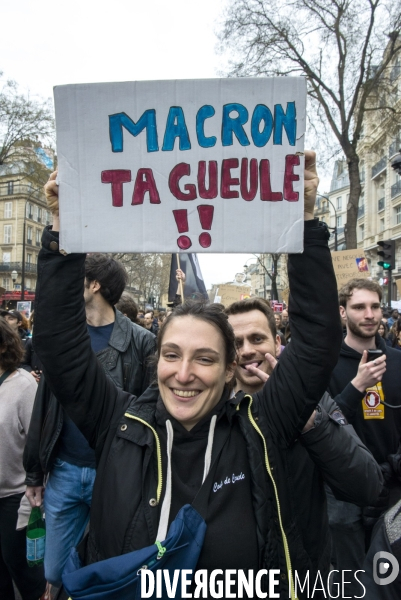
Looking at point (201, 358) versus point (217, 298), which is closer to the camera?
point (201, 358)

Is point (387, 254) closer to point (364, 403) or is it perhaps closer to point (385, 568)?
point (364, 403)

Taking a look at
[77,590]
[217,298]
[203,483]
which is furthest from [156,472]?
[217,298]

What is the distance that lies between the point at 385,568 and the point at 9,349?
249 cm

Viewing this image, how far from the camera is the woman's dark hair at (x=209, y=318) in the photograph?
182 centimetres

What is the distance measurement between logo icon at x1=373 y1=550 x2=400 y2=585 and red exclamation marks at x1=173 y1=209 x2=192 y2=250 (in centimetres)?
109

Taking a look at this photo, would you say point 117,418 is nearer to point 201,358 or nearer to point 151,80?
point 201,358

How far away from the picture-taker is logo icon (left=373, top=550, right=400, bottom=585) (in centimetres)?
114

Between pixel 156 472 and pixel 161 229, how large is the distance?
0.82 m

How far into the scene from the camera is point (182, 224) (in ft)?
5.65

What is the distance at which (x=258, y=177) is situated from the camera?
5.60 feet

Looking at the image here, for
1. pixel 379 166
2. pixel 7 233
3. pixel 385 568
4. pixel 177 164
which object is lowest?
pixel 385 568

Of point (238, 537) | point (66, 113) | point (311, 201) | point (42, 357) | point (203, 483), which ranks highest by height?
point (66, 113)

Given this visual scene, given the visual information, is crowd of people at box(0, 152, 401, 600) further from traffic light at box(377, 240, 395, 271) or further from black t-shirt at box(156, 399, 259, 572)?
traffic light at box(377, 240, 395, 271)

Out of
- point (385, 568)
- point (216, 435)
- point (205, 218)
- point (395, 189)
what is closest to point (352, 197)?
point (205, 218)
